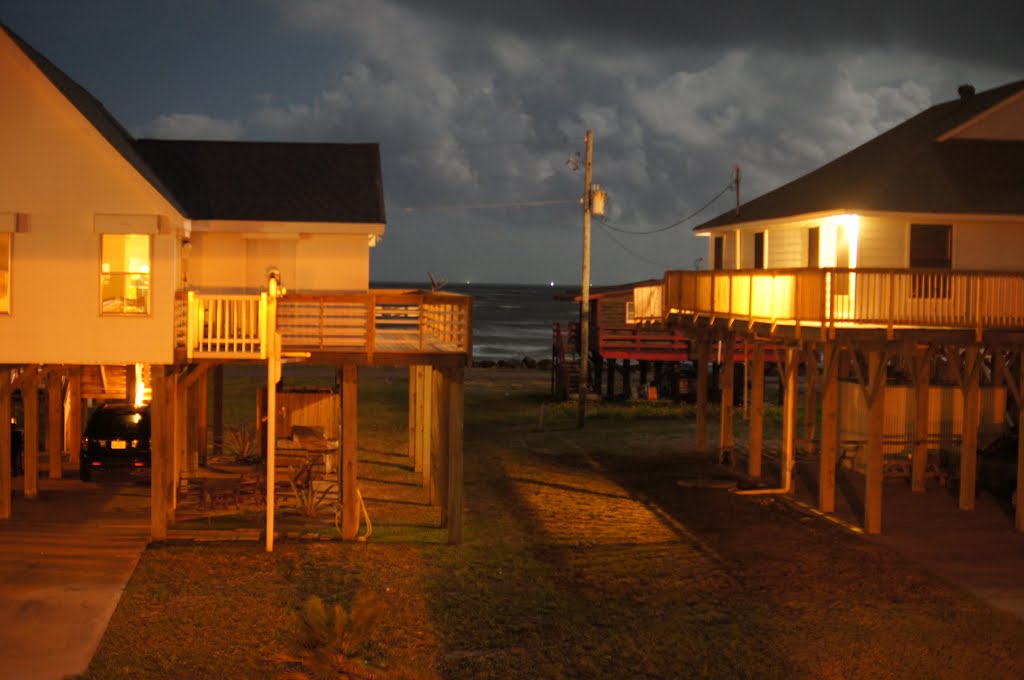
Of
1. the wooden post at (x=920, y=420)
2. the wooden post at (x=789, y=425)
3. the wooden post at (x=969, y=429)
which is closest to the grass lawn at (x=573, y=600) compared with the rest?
the wooden post at (x=789, y=425)

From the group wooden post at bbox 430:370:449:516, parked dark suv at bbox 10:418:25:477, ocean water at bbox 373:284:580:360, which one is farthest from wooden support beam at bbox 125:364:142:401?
ocean water at bbox 373:284:580:360

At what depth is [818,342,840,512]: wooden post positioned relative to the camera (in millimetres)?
19969

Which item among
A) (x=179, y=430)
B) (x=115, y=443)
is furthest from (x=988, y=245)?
(x=115, y=443)

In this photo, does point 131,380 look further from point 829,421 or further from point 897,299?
Answer: point 897,299

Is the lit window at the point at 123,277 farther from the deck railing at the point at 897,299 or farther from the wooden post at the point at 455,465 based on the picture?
the deck railing at the point at 897,299

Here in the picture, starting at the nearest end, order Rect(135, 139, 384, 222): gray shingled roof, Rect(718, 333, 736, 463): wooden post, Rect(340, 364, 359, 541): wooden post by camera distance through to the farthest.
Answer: Rect(340, 364, 359, 541): wooden post → Rect(135, 139, 384, 222): gray shingled roof → Rect(718, 333, 736, 463): wooden post

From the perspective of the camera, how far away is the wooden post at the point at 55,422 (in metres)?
22.9

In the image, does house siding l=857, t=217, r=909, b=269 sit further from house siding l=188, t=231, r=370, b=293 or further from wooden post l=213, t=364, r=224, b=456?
wooden post l=213, t=364, r=224, b=456

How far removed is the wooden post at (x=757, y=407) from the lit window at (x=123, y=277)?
1332cm

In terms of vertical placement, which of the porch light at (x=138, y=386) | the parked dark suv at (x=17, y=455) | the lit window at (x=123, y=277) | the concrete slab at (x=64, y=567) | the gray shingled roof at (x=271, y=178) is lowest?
the concrete slab at (x=64, y=567)

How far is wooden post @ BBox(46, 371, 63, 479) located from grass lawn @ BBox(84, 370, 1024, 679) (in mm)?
6921

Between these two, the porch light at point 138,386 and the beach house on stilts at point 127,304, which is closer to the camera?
the beach house on stilts at point 127,304

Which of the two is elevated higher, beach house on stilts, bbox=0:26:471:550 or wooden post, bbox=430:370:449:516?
beach house on stilts, bbox=0:26:471:550

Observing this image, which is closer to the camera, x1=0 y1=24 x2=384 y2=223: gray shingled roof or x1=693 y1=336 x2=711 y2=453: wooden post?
x1=0 y1=24 x2=384 y2=223: gray shingled roof
